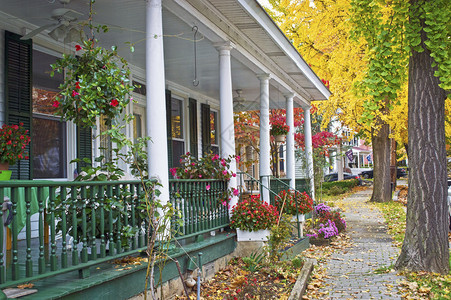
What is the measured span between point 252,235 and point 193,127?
4.72 m

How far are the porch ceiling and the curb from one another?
3.48 meters

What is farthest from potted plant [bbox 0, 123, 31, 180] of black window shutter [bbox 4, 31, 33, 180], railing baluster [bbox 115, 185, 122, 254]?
railing baluster [bbox 115, 185, 122, 254]

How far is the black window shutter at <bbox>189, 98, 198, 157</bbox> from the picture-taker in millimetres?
11344

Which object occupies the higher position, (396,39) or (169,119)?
(396,39)

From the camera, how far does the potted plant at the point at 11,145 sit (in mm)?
5266

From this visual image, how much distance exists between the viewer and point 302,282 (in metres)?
6.10

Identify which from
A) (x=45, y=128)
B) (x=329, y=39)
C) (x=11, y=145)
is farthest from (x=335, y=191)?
(x=11, y=145)

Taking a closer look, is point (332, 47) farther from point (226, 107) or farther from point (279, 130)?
point (226, 107)

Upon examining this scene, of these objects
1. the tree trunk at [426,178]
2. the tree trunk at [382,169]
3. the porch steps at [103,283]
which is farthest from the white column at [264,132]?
the tree trunk at [382,169]

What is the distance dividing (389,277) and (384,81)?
2.86 m

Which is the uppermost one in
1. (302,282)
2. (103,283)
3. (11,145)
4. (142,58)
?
(142,58)

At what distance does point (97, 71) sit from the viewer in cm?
466

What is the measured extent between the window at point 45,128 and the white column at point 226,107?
247 cm

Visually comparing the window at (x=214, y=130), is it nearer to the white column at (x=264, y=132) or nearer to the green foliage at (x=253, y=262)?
the white column at (x=264, y=132)
